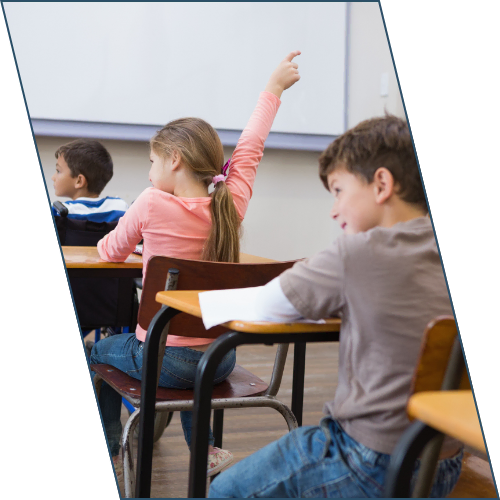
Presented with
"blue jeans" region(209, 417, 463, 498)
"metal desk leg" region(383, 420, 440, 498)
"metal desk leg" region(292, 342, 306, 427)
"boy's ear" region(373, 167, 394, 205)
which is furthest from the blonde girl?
"metal desk leg" region(383, 420, 440, 498)

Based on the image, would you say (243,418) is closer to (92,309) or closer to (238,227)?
(92,309)

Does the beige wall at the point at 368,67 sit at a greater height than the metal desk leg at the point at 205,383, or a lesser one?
greater

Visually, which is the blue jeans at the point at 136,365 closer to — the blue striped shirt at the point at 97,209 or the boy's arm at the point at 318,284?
the blue striped shirt at the point at 97,209

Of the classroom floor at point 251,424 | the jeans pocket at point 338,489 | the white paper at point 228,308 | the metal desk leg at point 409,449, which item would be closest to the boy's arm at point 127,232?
the classroom floor at point 251,424

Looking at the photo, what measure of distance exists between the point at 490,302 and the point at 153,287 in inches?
→ 21.1

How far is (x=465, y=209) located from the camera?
0.69m

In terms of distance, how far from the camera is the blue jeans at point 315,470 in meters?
0.69

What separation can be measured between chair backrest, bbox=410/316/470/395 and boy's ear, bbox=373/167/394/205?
5.5 inches

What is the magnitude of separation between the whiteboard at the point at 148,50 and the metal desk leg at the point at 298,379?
1.36 ft

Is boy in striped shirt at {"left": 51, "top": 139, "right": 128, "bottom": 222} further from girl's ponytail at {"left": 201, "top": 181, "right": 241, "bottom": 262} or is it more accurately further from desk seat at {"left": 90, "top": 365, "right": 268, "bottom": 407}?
desk seat at {"left": 90, "top": 365, "right": 268, "bottom": 407}

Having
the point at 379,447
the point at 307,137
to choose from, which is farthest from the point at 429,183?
the point at 307,137

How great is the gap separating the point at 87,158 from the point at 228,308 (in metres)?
0.47

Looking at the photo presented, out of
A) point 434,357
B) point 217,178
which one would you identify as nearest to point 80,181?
point 217,178

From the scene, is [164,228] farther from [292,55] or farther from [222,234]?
[292,55]
